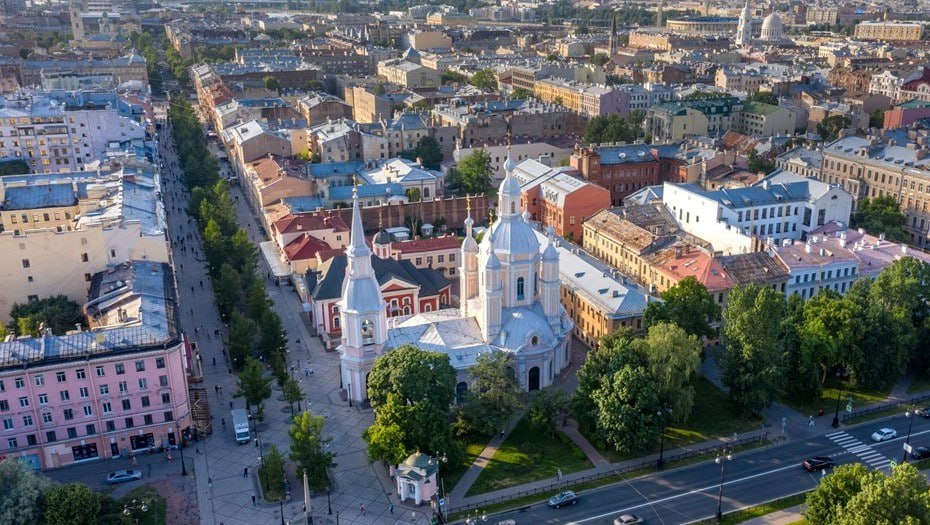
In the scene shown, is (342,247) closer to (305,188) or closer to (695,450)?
(305,188)

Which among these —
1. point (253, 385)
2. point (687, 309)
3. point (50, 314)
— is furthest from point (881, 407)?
point (50, 314)

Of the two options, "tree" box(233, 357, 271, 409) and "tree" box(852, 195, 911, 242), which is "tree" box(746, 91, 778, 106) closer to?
"tree" box(852, 195, 911, 242)

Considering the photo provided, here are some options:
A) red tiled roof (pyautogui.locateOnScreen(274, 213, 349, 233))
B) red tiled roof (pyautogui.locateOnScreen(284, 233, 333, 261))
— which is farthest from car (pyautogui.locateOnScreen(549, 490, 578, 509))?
red tiled roof (pyautogui.locateOnScreen(274, 213, 349, 233))

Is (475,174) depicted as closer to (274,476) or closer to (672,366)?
(672,366)

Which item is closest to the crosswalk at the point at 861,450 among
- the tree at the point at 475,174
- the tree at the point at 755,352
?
the tree at the point at 755,352

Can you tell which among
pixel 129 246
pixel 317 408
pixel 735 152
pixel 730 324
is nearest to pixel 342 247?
pixel 129 246
